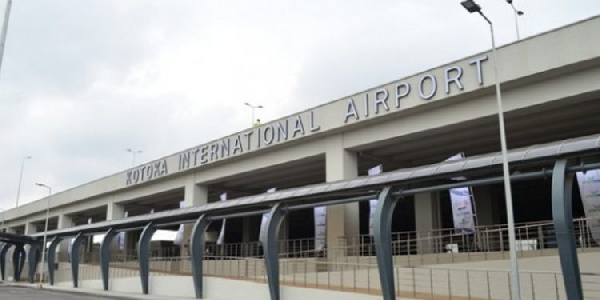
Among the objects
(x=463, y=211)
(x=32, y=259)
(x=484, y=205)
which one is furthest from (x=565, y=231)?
(x=32, y=259)

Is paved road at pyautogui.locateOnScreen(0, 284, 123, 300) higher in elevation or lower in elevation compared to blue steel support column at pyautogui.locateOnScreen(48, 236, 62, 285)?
lower

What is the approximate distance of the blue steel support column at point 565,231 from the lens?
Result: 46.9 feet

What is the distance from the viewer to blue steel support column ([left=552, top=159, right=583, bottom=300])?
14.3m

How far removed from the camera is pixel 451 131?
25688 millimetres

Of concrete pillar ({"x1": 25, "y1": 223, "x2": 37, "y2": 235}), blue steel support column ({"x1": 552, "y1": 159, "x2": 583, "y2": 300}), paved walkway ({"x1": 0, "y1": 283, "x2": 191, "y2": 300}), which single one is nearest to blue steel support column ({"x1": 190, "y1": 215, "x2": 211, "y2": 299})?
paved walkway ({"x1": 0, "y1": 283, "x2": 191, "y2": 300})

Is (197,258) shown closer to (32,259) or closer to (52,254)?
(52,254)

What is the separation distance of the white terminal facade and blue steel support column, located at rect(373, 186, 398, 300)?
605cm

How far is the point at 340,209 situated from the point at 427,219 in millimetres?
5153

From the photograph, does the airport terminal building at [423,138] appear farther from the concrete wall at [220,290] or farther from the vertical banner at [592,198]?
the concrete wall at [220,290]

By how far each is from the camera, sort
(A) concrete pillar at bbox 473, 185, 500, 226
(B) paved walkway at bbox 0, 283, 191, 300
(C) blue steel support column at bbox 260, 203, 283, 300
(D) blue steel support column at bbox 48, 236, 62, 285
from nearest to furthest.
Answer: (C) blue steel support column at bbox 260, 203, 283, 300, (B) paved walkway at bbox 0, 283, 191, 300, (A) concrete pillar at bbox 473, 185, 500, 226, (D) blue steel support column at bbox 48, 236, 62, 285

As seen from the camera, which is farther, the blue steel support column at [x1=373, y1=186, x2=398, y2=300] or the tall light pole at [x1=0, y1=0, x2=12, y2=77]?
the blue steel support column at [x1=373, y1=186, x2=398, y2=300]

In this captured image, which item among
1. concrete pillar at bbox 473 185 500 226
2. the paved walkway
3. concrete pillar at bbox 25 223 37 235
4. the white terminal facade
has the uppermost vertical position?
the white terminal facade

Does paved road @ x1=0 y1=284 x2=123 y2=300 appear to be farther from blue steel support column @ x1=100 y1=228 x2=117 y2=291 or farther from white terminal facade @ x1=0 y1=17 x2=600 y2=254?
white terminal facade @ x1=0 y1=17 x2=600 y2=254

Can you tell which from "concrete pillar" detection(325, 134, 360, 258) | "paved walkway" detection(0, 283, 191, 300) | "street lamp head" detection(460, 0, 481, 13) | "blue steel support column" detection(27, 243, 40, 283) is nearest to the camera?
"street lamp head" detection(460, 0, 481, 13)
